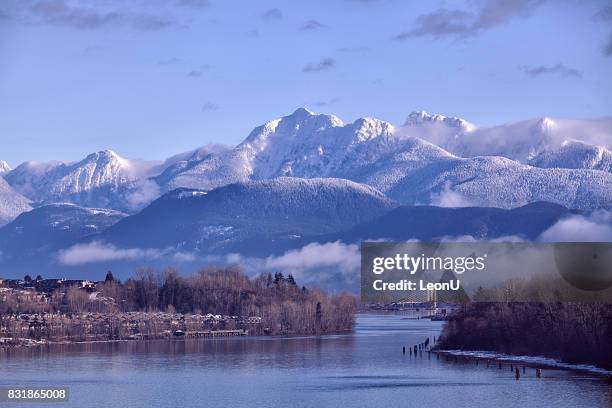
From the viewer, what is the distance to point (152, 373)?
398 feet

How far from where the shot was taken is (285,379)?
4530 inches

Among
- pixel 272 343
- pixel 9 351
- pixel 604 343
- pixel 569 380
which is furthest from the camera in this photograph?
pixel 272 343

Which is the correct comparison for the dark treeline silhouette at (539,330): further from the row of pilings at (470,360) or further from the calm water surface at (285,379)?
the calm water surface at (285,379)

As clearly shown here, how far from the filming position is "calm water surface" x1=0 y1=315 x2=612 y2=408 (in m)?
99.3

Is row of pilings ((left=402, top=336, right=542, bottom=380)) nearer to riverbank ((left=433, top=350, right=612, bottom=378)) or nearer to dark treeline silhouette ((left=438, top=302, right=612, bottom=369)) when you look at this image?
riverbank ((left=433, top=350, right=612, bottom=378))

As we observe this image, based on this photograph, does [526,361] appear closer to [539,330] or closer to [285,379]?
[539,330]

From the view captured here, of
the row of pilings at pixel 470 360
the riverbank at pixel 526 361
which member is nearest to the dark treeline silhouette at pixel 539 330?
the riverbank at pixel 526 361

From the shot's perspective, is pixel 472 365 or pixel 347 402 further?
pixel 472 365

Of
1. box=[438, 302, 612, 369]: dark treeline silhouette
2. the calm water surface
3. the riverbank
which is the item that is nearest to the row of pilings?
the riverbank

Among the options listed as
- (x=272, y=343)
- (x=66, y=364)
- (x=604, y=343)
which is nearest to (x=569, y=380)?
(x=604, y=343)

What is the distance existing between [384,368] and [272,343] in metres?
46.7

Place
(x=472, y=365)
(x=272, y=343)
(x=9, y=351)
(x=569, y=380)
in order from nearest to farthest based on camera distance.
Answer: (x=569, y=380) → (x=472, y=365) → (x=9, y=351) → (x=272, y=343)

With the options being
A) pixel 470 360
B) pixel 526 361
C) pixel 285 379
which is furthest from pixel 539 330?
pixel 285 379

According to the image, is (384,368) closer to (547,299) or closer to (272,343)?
(547,299)
